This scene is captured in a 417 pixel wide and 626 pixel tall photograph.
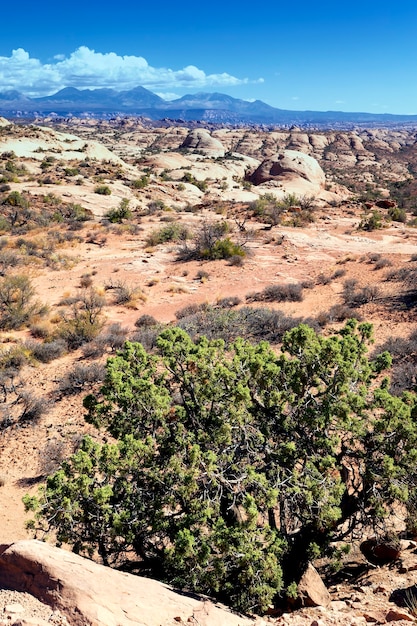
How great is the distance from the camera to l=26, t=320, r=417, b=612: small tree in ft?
13.9

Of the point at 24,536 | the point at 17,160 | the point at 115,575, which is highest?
the point at 17,160

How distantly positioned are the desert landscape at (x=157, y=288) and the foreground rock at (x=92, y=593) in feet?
0.14

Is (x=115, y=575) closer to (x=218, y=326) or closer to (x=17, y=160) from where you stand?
(x=218, y=326)

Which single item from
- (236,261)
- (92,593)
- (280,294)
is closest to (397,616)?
(92,593)

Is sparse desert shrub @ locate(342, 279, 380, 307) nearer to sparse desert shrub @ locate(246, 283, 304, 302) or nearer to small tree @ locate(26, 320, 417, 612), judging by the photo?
sparse desert shrub @ locate(246, 283, 304, 302)

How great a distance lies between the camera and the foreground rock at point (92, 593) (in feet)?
10.5

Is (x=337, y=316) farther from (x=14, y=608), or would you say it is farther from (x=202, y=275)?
(x=14, y=608)

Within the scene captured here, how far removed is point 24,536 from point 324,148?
102 metres

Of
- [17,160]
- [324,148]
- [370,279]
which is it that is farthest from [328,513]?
[324,148]

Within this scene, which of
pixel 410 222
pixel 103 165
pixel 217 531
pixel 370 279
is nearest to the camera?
pixel 217 531

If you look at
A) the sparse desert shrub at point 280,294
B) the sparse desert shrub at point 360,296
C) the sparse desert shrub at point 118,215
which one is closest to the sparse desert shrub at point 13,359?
the sparse desert shrub at point 280,294

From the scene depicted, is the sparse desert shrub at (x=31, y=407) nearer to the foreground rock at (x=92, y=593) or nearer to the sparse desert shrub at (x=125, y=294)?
the foreground rock at (x=92, y=593)

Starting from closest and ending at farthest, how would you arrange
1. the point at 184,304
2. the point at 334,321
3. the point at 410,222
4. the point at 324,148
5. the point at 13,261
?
the point at 334,321, the point at 184,304, the point at 13,261, the point at 410,222, the point at 324,148

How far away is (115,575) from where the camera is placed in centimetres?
373
